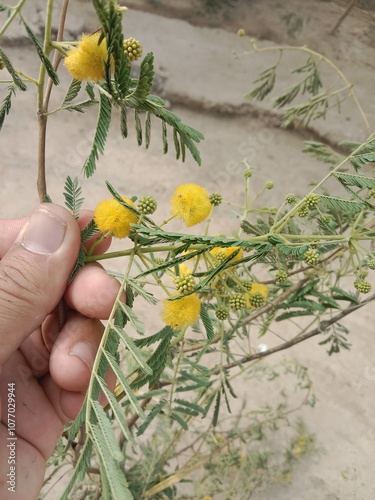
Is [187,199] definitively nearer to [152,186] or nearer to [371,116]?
[152,186]

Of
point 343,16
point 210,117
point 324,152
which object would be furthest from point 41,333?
point 343,16

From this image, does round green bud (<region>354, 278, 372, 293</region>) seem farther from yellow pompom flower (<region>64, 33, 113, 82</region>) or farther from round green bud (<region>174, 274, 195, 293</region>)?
yellow pompom flower (<region>64, 33, 113, 82</region>)

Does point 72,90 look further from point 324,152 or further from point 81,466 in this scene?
point 324,152

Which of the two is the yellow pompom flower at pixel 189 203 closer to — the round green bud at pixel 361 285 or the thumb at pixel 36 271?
the thumb at pixel 36 271

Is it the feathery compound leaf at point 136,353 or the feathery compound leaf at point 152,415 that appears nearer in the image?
the feathery compound leaf at point 136,353

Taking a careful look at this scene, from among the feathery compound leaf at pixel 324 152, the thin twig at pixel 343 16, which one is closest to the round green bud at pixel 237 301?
the feathery compound leaf at pixel 324 152

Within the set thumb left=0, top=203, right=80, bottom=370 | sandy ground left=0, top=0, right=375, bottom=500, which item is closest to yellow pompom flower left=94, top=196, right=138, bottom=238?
thumb left=0, top=203, right=80, bottom=370
